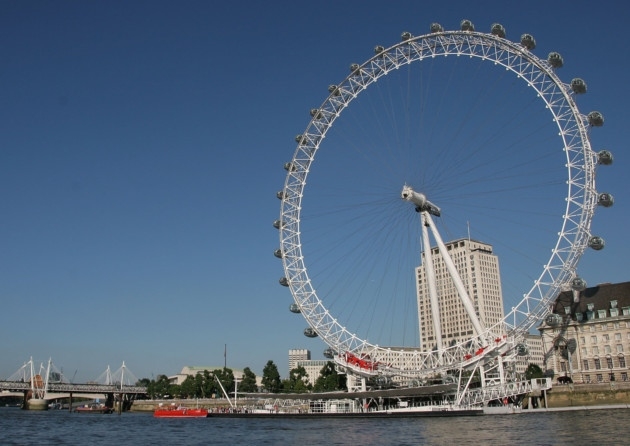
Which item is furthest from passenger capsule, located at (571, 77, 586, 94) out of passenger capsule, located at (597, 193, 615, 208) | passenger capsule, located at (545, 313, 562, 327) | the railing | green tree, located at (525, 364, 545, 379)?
the railing

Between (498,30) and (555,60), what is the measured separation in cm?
648

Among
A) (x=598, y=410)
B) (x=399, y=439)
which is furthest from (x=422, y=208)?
(x=399, y=439)

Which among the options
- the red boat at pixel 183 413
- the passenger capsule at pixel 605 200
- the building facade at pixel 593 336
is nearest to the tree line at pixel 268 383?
the red boat at pixel 183 413

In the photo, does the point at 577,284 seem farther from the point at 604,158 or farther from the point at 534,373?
the point at 534,373

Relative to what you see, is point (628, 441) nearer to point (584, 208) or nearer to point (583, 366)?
point (584, 208)

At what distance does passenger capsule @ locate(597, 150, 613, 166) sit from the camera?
2557 inches

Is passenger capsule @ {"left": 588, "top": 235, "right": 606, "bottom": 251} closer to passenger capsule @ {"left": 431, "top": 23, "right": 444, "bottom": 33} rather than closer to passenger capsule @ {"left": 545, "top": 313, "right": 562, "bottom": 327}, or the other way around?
passenger capsule @ {"left": 545, "top": 313, "right": 562, "bottom": 327}

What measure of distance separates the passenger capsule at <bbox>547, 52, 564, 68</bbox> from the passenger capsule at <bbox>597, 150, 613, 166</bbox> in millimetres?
9789

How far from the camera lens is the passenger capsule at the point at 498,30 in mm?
66250

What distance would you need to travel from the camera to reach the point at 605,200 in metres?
65.0

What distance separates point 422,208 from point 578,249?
17407 mm

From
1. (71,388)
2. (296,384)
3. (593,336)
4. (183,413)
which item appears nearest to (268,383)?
(296,384)

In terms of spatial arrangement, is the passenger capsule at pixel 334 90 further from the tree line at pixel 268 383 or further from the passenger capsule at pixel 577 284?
the tree line at pixel 268 383

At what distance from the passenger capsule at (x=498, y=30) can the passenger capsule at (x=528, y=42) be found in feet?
6.66
